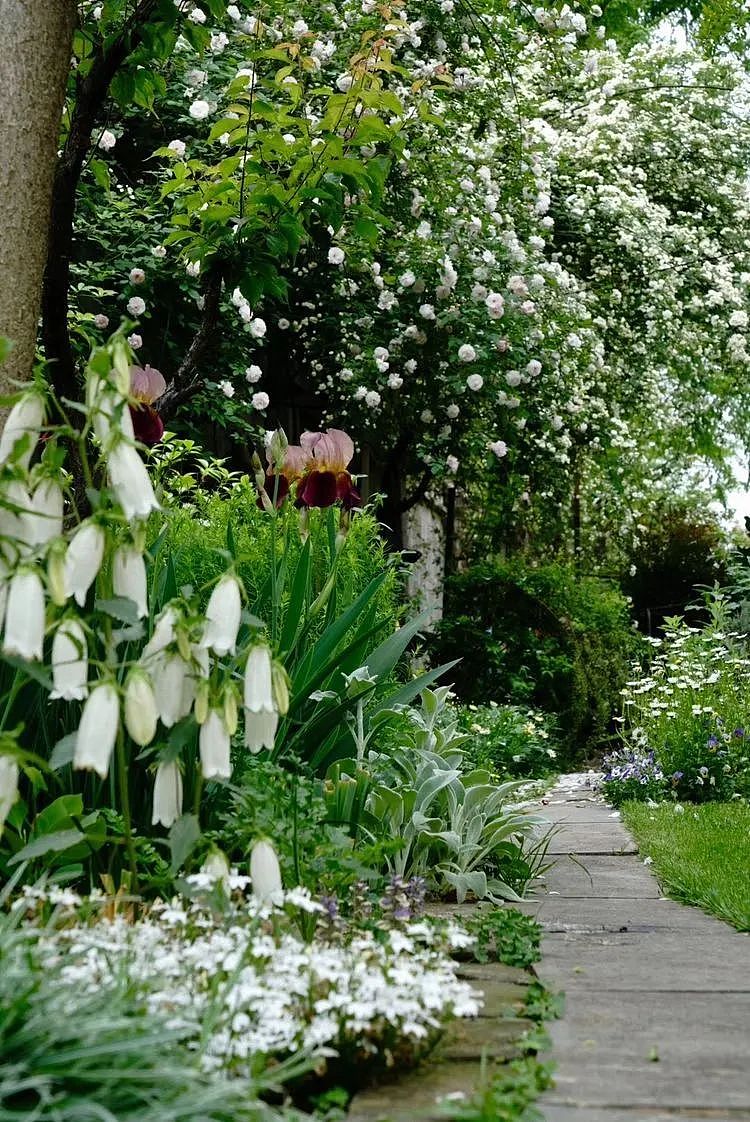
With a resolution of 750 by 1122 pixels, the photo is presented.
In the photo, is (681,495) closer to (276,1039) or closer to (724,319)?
(724,319)

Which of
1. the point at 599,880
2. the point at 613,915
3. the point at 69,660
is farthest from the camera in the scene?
the point at 599,880

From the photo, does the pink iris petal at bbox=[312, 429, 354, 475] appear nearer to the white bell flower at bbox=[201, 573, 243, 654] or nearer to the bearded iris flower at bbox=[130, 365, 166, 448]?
the bearded iris flower at bbox=[130, 365, 166, 448]

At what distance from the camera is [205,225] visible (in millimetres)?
3701

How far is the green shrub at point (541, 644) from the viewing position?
27.7ft

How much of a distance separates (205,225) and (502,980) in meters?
2.43

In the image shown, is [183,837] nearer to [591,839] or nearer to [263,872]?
[263,872]

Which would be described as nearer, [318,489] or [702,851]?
[318,489]

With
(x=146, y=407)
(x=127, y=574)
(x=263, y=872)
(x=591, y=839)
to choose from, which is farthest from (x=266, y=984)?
(x=591, y=839)

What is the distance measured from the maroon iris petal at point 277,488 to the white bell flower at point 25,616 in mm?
1633

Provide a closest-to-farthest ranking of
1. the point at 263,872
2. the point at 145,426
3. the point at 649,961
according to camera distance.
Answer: the point at 263,872
the point at 649,961
the point at 145,426

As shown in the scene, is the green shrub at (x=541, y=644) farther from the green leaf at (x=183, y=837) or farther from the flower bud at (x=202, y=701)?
the flower bud at (x=202, y=701)

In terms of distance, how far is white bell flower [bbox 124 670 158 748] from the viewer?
5.84ft

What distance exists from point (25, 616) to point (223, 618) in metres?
0.35

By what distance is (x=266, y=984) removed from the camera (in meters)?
1.73
